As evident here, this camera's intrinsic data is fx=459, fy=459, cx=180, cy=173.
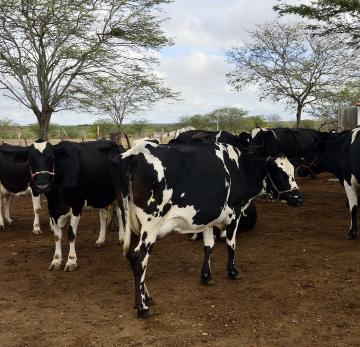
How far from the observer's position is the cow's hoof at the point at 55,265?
22.0 ft

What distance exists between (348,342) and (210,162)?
2557mm

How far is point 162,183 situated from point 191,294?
149cm

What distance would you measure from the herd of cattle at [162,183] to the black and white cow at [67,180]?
0.05ft

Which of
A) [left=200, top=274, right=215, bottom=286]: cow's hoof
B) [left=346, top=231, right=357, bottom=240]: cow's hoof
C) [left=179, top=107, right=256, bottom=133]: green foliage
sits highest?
[left=179, top=107, right=256, bottom=133]: green foliage

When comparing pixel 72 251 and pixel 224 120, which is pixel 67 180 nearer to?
pixel 72 251

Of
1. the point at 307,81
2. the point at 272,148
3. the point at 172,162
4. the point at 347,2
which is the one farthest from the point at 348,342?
the point at 307,81

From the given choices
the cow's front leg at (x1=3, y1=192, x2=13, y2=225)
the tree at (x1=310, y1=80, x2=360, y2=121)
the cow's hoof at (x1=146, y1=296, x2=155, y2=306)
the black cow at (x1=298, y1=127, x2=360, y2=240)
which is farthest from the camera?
the tree at (x1=310, y1=80, x2=360, y2=121)

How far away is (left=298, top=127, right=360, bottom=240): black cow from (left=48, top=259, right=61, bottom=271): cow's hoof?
4875mm

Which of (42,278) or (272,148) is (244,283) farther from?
(272,148)

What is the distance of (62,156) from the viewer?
22.7 ft

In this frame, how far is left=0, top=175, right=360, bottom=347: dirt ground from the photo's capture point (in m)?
4.42

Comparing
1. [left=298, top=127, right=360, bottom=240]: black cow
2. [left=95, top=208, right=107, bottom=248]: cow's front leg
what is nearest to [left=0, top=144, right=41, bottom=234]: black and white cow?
[left=95, top=208, right=107, bottom=248]: cow's front leg

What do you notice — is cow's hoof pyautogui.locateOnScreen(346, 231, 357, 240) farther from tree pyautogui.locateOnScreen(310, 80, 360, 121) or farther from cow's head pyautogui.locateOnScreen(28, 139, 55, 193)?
tree pyautogui.locateOnScreen(310, 80, 360, 121)

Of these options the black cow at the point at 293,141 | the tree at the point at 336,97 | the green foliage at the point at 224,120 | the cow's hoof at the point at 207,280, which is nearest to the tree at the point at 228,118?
the green foliage at the point at 224,120
